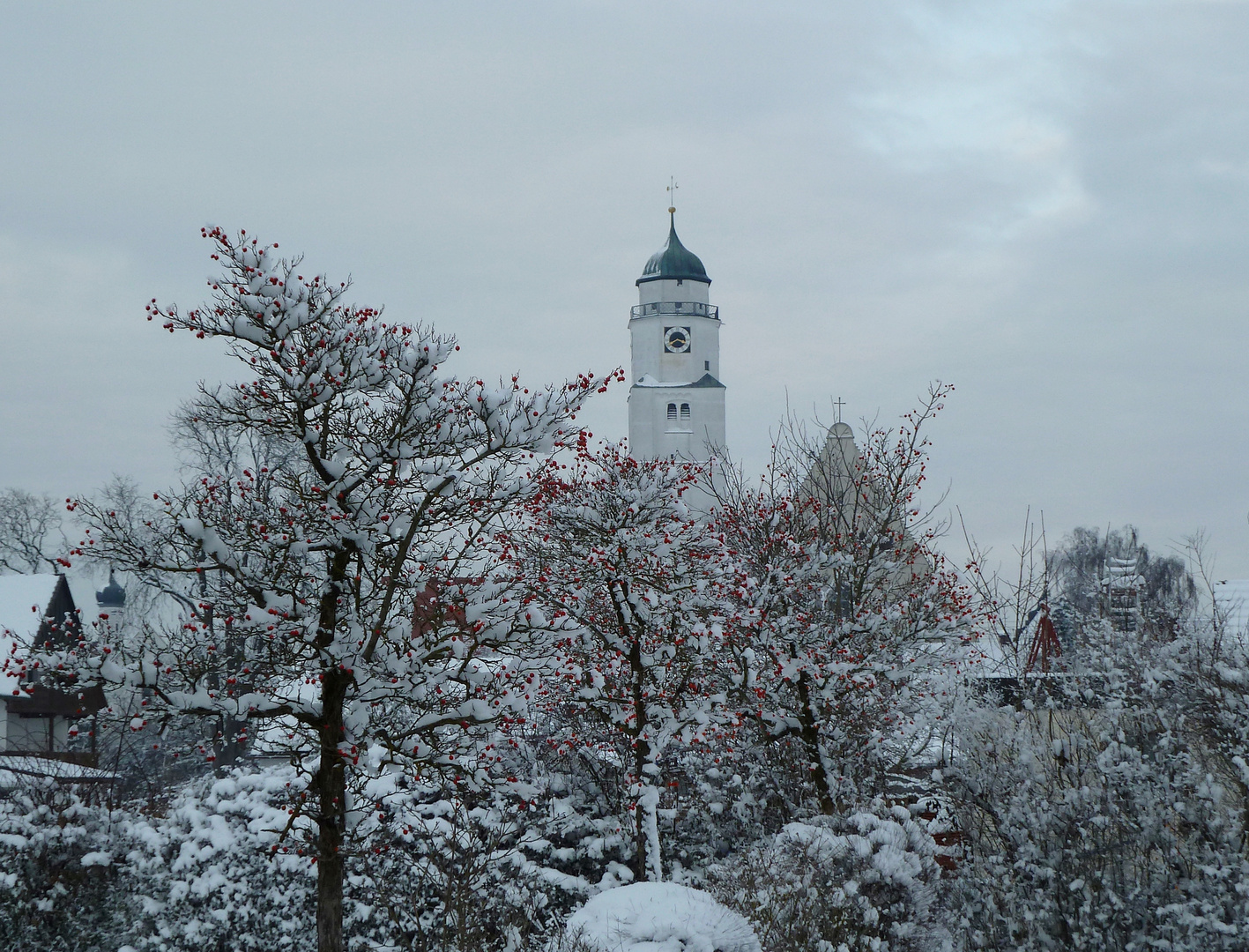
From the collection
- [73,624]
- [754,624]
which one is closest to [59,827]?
[73,624]

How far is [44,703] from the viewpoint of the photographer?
2708 centimetres

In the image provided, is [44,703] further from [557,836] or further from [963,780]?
[963,780]

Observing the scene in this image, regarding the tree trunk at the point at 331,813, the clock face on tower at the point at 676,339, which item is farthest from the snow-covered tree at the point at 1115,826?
the clock face on tower at the point at 676,339

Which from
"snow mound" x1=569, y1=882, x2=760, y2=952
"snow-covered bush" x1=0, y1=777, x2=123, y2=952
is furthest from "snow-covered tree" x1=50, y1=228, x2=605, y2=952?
"snow-covered bush" x1=0, y1=777, x2=123, y2=952

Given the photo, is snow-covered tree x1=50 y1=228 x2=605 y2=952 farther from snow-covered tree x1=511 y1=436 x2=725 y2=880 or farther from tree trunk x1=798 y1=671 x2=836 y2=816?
tree trunk x1=798 y1=671 x2=836 y2=816

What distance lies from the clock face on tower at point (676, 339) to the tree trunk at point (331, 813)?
198 feet

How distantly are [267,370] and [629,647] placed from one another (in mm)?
6003

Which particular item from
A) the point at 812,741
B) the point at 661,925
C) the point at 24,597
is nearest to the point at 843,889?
the point at 661,925

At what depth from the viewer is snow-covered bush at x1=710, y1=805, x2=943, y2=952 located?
28.1 ft

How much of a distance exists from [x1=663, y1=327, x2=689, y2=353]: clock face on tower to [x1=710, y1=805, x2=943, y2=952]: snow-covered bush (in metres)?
58.6

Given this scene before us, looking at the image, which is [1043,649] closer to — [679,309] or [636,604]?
[636,604]

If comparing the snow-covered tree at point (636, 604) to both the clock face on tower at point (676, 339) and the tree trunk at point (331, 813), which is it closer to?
the tree trunk at point (331, 813)

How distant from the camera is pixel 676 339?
6781cm

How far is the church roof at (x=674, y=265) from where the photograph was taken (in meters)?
68.8
